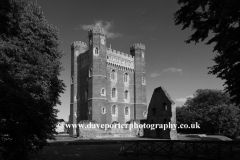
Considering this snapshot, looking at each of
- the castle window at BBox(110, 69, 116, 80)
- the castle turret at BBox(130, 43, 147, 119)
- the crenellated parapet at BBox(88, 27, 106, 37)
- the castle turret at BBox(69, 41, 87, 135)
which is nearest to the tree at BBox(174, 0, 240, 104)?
the crenellated parapet at BBox(88, 27, 106, 37)

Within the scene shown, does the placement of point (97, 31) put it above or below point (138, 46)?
above

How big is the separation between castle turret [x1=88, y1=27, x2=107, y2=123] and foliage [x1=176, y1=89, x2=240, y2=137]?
62.9 ft

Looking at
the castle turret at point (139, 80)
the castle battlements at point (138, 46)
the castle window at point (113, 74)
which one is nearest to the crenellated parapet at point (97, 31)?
the castle window at point (113, 74)

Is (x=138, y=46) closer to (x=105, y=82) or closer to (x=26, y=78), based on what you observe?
(x=105, y=82)

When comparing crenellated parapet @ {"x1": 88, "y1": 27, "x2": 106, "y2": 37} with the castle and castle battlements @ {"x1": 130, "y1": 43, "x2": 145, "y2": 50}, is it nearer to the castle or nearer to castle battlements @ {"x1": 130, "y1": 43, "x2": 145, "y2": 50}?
the castle

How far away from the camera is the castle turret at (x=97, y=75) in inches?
1447

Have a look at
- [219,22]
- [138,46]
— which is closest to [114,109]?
[138,46]

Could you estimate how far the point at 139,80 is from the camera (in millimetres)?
44375

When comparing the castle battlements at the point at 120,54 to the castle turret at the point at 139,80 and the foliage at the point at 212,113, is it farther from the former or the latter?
the foliage at the point at 212,113

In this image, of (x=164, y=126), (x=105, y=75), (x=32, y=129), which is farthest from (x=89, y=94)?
(x=32, y=129)

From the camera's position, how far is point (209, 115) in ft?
140

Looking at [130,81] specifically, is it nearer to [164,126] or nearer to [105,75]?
[105,75]

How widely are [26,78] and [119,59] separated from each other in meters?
31.5

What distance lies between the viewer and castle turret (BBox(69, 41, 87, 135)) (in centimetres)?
4278
